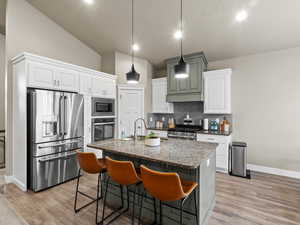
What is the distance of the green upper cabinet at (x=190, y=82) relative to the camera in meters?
3.89

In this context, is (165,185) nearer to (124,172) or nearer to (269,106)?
(124,172)

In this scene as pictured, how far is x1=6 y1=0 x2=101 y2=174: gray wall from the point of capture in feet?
9.81

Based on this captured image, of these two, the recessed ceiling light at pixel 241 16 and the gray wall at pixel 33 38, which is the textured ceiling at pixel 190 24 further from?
the gray wall at pixel 33 38

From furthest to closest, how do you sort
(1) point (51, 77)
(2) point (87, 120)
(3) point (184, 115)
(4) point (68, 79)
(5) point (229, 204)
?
(3) point (184, 115) → (2) point (87, 120) → (4) point (68, 79) → (1) point (51, 77) → (5) point (229, 204)

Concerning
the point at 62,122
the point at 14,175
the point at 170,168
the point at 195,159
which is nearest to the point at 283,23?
the point at 195,159

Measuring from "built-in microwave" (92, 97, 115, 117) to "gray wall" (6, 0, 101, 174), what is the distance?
1.30 metres

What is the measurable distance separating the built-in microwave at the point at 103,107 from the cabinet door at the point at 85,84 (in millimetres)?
252

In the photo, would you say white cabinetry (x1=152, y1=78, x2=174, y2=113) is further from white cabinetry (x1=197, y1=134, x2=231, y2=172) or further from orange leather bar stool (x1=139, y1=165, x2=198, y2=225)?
orange leather bar stool (x1=139, y1=165, x2=198, y2=225)

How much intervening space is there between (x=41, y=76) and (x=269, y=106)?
15.9 feet

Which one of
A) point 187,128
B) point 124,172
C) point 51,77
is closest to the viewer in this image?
point 124,172

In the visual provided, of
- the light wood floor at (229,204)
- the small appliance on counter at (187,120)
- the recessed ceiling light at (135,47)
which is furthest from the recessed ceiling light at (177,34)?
the light wood floor at (229,204)

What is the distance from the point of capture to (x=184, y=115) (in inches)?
182

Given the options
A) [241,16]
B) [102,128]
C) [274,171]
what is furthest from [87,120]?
[274,171]

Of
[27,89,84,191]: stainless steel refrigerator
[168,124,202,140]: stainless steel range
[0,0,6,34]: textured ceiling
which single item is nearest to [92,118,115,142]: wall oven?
[27,89,84,191]: stainless steel refrigerator
